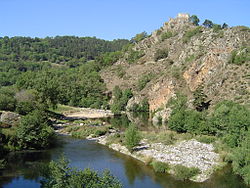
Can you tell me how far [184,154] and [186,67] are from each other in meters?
63.4

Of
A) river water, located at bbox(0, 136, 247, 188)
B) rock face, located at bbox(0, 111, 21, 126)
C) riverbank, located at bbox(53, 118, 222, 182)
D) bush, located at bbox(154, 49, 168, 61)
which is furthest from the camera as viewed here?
bush, located at bbox(154, 49, 168, 61)

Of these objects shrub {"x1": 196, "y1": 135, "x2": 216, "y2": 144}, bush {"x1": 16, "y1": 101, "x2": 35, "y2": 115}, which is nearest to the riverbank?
shrub {"x1": 196, "y1": 135, "x2": 216, "y2": 144}

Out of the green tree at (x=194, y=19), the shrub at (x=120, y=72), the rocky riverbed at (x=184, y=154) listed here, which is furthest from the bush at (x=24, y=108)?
the green tree at (x=194, y=19)

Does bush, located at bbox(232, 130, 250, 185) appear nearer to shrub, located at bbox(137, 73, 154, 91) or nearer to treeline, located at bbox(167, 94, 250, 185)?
treeline, located at bbox(167, 94, 250, 185)

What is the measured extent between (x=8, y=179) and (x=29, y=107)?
110 feet

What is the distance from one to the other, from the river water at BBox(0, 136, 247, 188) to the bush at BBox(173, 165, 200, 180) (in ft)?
3.12

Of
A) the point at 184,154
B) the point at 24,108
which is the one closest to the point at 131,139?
the point at 184,154

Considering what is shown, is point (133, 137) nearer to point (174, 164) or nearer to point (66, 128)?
point (174, 164)

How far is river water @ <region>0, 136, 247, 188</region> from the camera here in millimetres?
38438

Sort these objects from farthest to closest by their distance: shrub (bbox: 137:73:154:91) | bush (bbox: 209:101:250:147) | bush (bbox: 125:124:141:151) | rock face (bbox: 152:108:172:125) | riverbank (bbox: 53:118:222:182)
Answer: shrub (bbox: 137:73:154:91) < rock face (bbox: 152:108:172:125) < bush (bbox: 125:124:141:151) < bush (bbox: 209:101:250:147) < riverbank (bbox: 53:118:222:182)

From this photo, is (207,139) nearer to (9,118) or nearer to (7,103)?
(9,118)

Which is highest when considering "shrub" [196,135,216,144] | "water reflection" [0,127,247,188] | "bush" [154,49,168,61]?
"bush" [154,49,168,61]

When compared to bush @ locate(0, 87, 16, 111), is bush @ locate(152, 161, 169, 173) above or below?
below

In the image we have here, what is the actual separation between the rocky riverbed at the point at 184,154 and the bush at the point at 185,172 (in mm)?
564
